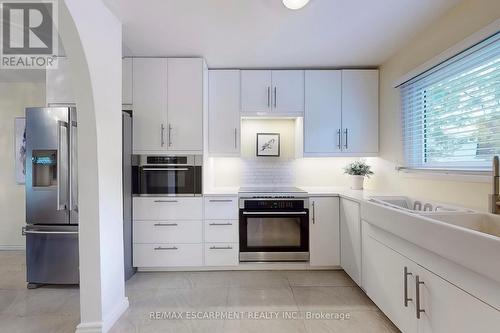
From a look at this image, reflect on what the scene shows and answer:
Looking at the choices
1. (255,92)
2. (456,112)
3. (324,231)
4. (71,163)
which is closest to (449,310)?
(456,112)

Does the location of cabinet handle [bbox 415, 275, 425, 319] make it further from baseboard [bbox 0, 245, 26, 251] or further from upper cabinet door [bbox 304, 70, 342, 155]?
baseboard [bbox 0, 245, 26, 251]

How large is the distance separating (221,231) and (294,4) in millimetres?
2256

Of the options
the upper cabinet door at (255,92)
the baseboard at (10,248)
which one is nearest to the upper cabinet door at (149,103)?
the upper cabinet door at (255,92)

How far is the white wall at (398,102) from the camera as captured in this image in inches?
72.4

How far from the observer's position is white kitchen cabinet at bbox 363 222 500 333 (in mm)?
1193

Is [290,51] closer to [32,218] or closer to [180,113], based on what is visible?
[180,113]

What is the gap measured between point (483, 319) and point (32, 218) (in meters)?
3.39

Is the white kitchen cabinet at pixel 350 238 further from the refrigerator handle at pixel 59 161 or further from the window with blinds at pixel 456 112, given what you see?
the refrigerator handle at pixel 59 161

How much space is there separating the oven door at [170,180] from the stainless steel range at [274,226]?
59 cm

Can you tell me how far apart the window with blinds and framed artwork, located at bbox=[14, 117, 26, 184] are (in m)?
4.87

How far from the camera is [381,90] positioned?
322 centimetres

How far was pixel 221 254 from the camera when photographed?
2.94m

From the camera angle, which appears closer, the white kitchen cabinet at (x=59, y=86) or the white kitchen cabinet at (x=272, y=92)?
the white kitchen cabinet at (x=59, y=86)

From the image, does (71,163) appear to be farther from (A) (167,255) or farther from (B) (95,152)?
(A) (167,255)
